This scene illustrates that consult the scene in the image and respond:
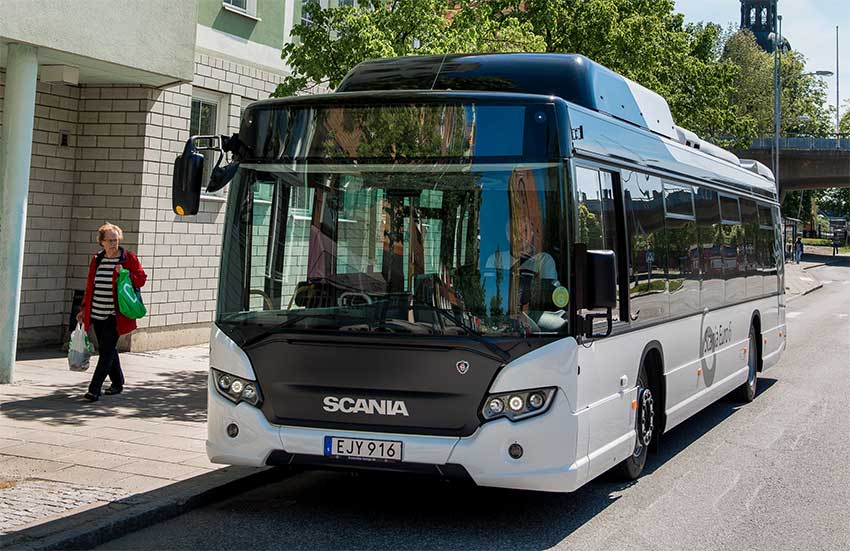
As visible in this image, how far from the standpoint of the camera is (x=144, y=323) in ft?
52.6

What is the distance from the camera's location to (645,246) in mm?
8633

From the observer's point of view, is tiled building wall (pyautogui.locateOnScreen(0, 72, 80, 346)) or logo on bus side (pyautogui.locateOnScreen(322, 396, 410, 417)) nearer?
logo on bus side (pyautogui.locateOnScreen(322, 396, 410, 417))

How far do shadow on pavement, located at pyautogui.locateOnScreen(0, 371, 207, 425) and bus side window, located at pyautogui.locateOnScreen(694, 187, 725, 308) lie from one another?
5076 millimetres

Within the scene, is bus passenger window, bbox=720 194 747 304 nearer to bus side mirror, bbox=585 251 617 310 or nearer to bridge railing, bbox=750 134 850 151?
bus side mirror, bbox=585 251 617 310

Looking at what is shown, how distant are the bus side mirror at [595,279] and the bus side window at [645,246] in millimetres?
1428

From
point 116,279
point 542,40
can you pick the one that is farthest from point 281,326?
point 542,40

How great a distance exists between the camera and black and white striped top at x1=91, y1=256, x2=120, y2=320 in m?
11.4

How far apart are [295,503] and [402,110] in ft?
9.25

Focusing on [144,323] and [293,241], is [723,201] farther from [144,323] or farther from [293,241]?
[144,323]

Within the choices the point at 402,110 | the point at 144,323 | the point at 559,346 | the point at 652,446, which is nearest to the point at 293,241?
the point at 402,110

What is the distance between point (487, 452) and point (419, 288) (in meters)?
1.08

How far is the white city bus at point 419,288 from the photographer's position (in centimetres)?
664

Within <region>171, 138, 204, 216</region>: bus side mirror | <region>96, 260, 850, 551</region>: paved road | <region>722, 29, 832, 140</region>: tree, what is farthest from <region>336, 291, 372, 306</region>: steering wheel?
<region>722, 29, 832, 140</region>: tree

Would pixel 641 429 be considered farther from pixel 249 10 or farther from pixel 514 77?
pixel 249 10
